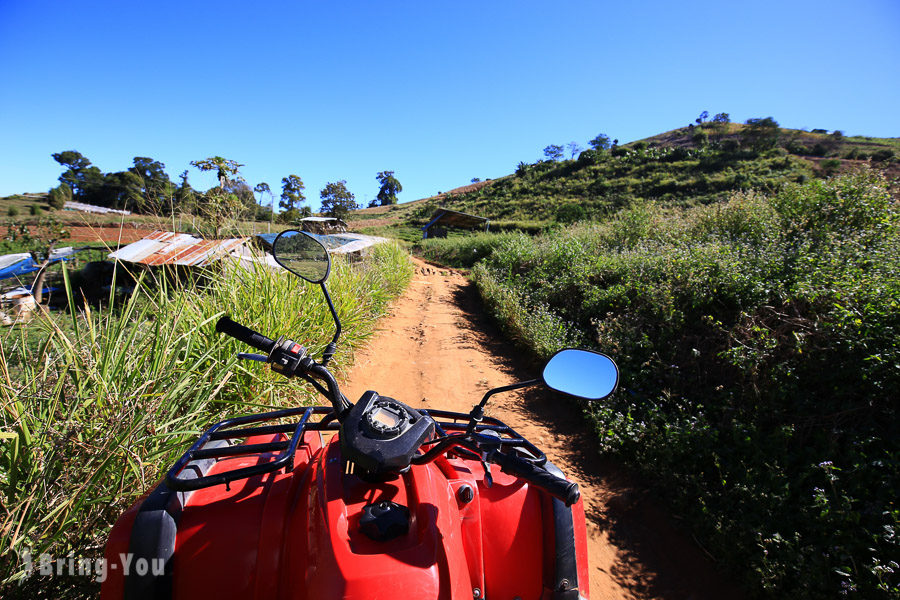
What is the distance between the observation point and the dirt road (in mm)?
2539

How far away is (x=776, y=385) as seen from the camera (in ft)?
10.8

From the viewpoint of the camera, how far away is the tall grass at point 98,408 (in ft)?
5.08

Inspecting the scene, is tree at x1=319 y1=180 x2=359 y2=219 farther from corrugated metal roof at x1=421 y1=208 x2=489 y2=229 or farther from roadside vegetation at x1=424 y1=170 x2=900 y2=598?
roadside vegetation at x1=424 y1=170 x2=900 y2=598

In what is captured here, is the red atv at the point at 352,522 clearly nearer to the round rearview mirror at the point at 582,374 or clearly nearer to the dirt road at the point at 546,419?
the round rearview mirror at the point at 582,374

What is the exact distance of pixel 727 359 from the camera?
3771mm

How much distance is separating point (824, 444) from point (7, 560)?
181 inches

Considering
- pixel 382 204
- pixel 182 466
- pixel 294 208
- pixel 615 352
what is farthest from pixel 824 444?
pixel 382 204

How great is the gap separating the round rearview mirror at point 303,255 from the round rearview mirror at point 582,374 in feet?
3.13

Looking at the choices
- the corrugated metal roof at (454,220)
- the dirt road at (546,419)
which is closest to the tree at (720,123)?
the corrugated metal roof at (454,220)

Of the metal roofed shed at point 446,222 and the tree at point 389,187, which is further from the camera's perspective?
the tree at point 389,187

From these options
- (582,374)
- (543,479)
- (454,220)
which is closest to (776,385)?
(582,374)

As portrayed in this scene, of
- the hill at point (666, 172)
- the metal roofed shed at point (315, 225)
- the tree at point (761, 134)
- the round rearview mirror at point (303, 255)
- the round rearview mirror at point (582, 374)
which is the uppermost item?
the tree at point (761, 134)

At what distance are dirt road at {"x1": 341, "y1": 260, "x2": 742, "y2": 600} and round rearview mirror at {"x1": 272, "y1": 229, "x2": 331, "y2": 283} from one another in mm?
2580

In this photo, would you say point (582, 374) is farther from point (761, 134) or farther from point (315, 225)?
point (761, 134)
